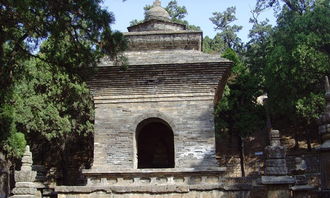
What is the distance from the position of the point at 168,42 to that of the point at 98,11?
17.2 feet

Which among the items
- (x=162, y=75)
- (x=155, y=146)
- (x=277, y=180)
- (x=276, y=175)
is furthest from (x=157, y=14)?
(x=277, y=180)

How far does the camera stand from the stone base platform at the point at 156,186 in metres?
9.68

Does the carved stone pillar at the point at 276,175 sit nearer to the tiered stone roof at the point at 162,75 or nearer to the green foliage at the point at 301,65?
the tiered stone roof at the point at 162,75

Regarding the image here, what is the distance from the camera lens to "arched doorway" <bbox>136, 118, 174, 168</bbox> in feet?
50.0

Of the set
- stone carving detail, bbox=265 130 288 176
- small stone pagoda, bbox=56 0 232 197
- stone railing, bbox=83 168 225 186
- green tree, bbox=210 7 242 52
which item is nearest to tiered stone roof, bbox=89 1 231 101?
small stone pagoda, bbox=56 0 232 197

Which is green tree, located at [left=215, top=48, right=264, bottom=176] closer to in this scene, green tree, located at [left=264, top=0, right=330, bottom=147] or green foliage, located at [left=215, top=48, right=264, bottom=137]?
green foliage, located at [left=215, top=48, right=264, bottom=137]

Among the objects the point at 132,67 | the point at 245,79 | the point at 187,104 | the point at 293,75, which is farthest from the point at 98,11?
the point at 245,79

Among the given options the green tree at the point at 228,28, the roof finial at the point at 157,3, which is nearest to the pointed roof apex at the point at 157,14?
the roof finial at the point at 157,3

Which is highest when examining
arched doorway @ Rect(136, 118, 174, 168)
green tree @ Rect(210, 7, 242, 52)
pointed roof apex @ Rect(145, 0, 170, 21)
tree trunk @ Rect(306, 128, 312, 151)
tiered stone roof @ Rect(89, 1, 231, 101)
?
green tree @ Rect(210, 7, 242, 52)

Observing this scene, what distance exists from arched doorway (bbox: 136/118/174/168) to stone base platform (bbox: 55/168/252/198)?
3600mm

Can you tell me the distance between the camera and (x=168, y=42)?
13078 mm

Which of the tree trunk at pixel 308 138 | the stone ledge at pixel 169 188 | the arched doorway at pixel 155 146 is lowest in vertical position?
the stone ledge at pixel 169 188

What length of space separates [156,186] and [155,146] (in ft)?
18.4

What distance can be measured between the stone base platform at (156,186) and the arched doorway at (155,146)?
3600 millimetres
